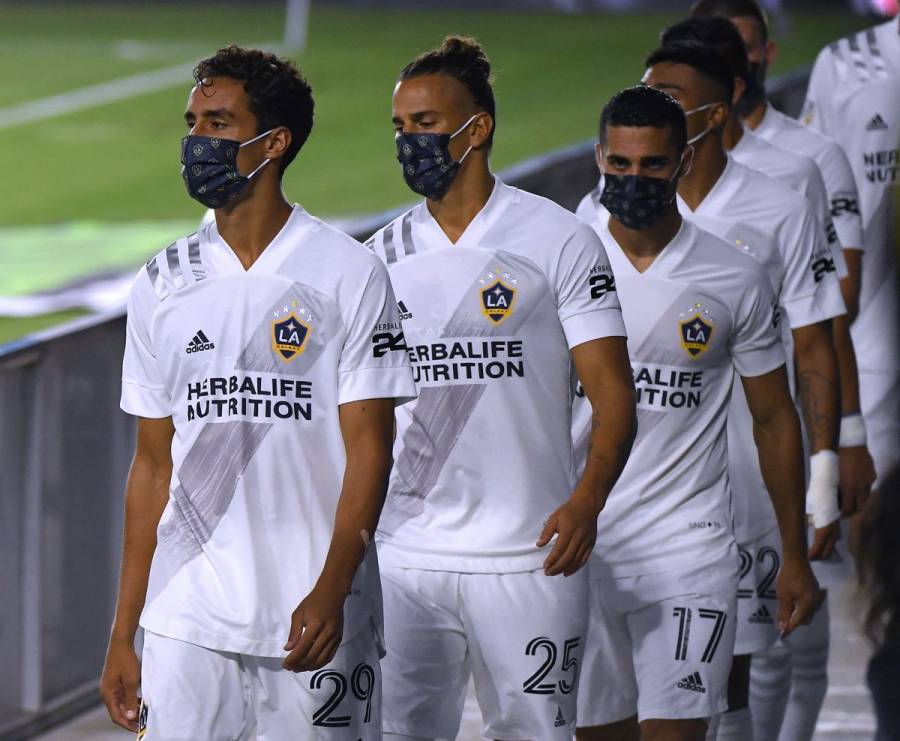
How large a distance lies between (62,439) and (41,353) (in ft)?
1.16

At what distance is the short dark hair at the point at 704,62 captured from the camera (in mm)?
6664

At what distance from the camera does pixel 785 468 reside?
19.6ft

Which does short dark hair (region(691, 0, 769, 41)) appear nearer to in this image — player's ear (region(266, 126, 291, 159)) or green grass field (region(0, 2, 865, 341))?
player's ear (region(266, 126, 291, 159))

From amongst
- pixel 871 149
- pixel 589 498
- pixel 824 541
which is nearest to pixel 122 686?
pixel 589 498

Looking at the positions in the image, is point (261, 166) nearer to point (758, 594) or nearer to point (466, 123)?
point (466, 123)

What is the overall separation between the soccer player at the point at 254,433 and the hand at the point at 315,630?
11cm

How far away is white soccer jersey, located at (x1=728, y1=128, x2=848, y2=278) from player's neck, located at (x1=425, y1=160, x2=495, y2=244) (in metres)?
1.77

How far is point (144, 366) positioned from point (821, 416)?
2.42 m

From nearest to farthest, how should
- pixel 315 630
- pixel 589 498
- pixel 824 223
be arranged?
pixel 315 630 < pixel 589 498 < pixel 824 223

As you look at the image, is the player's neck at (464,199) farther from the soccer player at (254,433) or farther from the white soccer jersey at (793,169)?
the white soccer jersey at (793,169)

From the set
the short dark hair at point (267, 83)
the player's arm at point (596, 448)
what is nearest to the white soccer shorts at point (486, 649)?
the player's arm at point (596, 448)

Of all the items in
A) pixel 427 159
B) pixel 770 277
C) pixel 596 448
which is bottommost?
pixel 596 448

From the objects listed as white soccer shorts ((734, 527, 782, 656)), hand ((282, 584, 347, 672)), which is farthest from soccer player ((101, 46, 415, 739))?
white soccer shorts ((734, 527, 782, 656))

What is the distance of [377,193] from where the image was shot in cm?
2072
